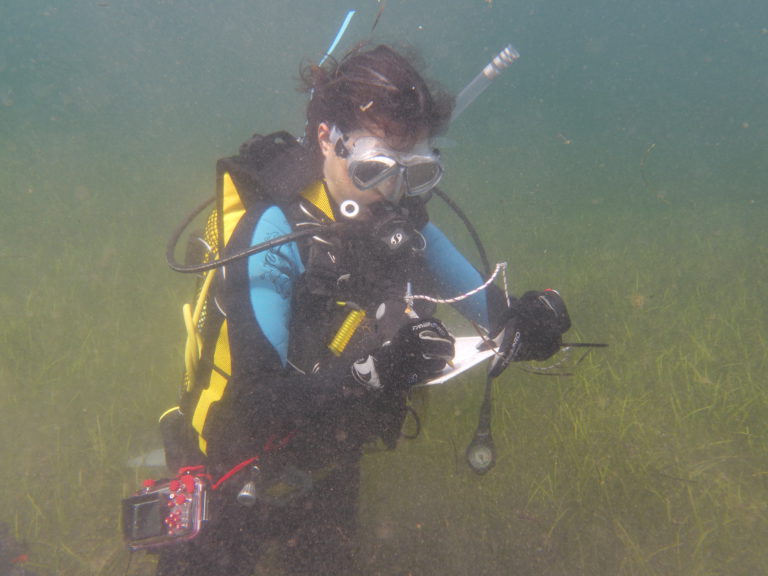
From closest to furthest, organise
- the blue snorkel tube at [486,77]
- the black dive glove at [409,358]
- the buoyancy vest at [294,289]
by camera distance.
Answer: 1. the black dive glove at [409,358]
2. the buoyancy vest at [294,289]
3. the blue snorkel tube at [486,77]

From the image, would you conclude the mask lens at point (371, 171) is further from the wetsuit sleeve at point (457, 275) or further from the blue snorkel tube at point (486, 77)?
the wetsuit sleeve at point (457, 275)

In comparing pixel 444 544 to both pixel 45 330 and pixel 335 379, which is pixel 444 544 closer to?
pixel 335 379

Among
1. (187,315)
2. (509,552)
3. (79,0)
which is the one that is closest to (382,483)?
(509,552)

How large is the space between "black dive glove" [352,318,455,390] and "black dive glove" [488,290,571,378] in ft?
1.46

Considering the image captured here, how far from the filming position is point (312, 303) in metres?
2.16

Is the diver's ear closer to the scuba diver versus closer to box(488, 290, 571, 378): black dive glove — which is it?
the scuba diver

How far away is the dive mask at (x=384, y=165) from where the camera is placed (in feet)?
6.86

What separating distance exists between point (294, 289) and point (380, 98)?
41.2 inches

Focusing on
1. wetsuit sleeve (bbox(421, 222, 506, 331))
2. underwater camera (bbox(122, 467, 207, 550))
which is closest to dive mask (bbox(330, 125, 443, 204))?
wetsuit sleeve (bbox(421, 222, 506, 331))

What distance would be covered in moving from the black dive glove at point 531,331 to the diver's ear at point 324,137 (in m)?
1.30

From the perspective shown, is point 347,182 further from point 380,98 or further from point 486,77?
point 486,77

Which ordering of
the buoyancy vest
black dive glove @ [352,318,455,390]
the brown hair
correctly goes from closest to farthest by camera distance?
1. black dive glove @ [352,318,455,390]
2. the buoyancy vest
3. the brown hair

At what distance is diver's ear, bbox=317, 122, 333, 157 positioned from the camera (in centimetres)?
222

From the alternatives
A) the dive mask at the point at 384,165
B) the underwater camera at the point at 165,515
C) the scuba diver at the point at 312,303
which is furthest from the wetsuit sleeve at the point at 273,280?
the underwater camera at the point at 165,515
